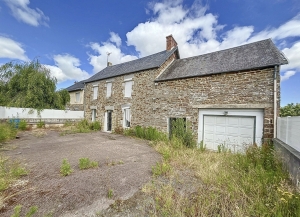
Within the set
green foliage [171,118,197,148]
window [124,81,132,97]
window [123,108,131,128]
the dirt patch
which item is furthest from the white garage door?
window [124,81,132,97]

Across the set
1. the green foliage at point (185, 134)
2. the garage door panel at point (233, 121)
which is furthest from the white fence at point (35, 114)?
the garage door panel at point (233, 121)

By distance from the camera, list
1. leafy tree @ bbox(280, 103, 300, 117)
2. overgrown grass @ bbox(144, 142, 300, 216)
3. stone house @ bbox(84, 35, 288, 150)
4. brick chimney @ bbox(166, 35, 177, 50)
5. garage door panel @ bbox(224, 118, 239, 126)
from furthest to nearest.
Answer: leafy tree @ bbox(280, 103, 300, 117) < brick chimney @ bbox(166, 35, 177, 50) < garage door panel @ bbox(224, 118, 239, 126) < stone house @ bbox(84, 35, 288, 150) < overgrown grass @ bbox(144, 142, 300, 216)

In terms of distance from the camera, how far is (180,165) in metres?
4.94

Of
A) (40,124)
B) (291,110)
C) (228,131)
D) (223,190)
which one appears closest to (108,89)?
(40,124)

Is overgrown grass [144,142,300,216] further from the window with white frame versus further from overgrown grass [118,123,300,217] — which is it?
the window with white frame

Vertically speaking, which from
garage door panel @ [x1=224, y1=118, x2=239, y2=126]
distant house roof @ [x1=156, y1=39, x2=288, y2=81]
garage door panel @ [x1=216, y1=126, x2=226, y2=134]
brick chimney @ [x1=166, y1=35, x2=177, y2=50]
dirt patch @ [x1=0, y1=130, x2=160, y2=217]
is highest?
brick chimney @ [x1=166, y1=35, x2=177, y2=50]

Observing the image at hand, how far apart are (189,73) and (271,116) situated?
466 cm

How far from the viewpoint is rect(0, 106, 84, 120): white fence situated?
38.0ft

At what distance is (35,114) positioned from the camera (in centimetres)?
1315

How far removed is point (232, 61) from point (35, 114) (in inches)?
629

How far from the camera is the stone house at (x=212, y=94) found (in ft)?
21.8

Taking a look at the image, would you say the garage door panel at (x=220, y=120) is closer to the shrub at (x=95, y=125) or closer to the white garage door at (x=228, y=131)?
the white garage door at (x=228, y=131)

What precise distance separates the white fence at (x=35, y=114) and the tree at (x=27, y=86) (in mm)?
537

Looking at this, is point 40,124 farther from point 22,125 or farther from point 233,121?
point 233,121
